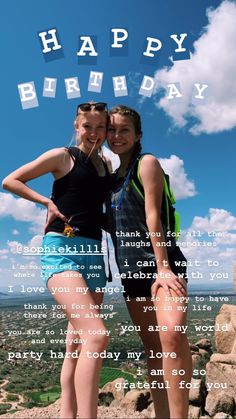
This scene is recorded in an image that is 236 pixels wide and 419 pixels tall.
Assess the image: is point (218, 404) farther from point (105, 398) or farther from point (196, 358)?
point (196, 358)

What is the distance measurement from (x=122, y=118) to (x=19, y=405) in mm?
37544

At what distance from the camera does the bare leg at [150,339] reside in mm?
4941

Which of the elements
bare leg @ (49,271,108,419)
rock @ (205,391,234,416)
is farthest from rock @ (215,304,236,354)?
bare leg @ (49,271,108,419)

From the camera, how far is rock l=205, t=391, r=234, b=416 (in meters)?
11.0

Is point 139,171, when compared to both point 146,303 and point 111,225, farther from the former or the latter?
point 146,303

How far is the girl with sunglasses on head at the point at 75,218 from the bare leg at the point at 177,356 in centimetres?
70

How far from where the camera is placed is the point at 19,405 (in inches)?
1487

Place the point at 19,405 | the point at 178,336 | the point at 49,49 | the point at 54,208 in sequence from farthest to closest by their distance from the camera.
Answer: the point at 19,405, the point at 49,49, the point at 54,208, the point at 178,336

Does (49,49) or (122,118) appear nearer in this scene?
(122,118)

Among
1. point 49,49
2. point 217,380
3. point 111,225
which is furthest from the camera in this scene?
point 217,380

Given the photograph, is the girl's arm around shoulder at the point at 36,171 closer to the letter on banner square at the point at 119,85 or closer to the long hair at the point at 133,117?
the long hair at the point at 133,117

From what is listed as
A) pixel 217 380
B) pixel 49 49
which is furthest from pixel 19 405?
pixel 49 49

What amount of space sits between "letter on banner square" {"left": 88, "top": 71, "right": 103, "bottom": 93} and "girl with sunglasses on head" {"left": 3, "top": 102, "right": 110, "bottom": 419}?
1774 mm

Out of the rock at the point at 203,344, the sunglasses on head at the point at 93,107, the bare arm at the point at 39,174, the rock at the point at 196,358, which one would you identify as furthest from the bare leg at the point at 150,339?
the rock at the point at 203,344
